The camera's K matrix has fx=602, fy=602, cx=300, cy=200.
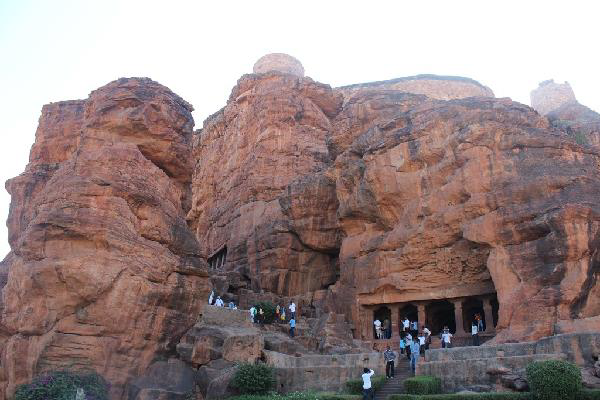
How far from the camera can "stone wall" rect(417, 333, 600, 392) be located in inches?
744

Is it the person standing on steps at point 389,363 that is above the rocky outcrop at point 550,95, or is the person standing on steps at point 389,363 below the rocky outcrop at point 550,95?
below

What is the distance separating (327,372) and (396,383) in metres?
2.82

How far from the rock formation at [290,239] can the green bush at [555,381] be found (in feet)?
24.9

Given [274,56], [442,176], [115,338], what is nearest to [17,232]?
[115,338]

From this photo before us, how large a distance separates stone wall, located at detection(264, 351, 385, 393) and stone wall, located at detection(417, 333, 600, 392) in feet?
7.44

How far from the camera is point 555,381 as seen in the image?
656 inches

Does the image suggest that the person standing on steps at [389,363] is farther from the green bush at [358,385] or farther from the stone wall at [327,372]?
→ the green bush at [358,385]

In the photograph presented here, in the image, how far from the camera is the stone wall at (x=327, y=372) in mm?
22312

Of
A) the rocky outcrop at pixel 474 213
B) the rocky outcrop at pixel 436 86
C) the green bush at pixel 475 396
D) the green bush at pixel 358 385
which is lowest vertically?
the green bush at pixel 475 396

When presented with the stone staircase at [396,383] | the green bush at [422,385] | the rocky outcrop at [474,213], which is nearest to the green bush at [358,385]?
the stone staircase at [396,383]

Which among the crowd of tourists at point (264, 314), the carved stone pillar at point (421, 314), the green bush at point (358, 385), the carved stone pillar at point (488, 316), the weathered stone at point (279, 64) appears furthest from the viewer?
the weathered stone at point (279, 64)

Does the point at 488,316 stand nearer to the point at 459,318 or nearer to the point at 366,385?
the point at 459,318

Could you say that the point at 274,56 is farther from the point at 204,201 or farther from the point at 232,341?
the point at 232,341

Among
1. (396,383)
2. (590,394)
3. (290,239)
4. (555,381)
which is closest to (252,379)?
(396,383)
